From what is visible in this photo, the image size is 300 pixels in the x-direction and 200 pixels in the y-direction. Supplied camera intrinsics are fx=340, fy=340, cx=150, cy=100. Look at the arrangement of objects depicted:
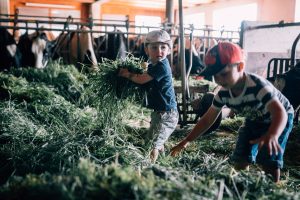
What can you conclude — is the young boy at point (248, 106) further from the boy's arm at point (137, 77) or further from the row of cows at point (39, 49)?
the row of cows at point (39, 49)

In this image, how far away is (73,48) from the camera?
8602 millimetres

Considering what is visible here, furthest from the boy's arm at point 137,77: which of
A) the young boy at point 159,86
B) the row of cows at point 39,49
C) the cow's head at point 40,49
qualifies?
the cow's head at point 40,49

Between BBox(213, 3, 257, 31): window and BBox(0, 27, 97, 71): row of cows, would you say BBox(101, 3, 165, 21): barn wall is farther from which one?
BBox(0, 27, 97, 71): row of cows

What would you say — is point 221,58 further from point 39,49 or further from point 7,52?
point 39,49

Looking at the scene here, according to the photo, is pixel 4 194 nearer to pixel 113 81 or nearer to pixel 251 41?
pixel 113 81

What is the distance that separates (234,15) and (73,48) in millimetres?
10601

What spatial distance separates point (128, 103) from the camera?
11.7 feet

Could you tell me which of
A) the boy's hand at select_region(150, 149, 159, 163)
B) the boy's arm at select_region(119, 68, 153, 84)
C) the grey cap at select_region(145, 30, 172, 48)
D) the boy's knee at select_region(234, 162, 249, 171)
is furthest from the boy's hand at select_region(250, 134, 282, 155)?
the grey cap at select_region(145, 30, 172, 48)

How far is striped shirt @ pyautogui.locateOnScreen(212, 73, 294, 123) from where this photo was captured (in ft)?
7.99

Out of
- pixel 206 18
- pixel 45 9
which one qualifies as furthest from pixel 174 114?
pixel 45 9

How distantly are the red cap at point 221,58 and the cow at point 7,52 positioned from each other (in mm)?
6032

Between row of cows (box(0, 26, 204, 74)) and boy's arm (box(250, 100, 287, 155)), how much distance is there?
15.5 feet

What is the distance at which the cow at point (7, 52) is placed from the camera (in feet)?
24.1

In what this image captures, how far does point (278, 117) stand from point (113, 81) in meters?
1.78
